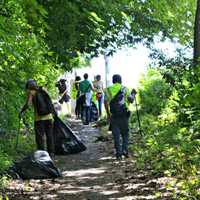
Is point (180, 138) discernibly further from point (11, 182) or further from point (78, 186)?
point (11, 182)

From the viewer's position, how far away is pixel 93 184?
9891 millimetres

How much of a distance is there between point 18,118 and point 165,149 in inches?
125

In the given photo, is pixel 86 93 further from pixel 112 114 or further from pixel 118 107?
pixel 118 107

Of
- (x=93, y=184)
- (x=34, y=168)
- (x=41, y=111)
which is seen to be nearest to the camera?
(x=93, y=184)

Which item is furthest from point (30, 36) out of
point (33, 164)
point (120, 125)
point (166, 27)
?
point (166, 27)

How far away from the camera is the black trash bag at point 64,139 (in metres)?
13.3

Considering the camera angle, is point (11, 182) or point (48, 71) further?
point (48, 71)

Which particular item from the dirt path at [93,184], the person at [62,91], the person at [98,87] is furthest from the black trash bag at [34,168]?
the person at [98,87]

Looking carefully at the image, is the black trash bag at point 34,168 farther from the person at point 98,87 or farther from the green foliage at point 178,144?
the person at point 98,87

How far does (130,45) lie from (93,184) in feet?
42.6

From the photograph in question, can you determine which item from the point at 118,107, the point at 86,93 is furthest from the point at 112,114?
the point at 86,93

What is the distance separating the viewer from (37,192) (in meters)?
9.14

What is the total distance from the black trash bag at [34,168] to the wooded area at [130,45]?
259mm

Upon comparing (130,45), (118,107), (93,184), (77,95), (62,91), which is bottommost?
(93,184)
